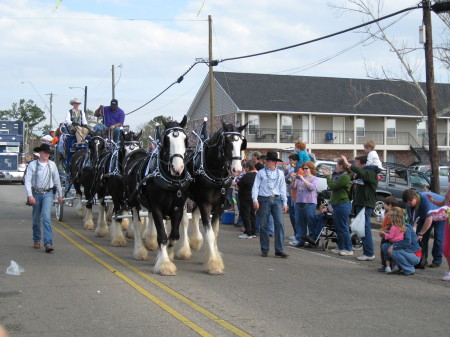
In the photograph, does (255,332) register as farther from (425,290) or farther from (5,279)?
(5,279)

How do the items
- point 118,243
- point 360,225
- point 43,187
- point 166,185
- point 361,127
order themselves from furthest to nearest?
1. point 361,127
2. point 118,243
3. point 43,187
4. point 360,225
5. point 166,185

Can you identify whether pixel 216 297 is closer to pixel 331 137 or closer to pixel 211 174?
pixel 211 174

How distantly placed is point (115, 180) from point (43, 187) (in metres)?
1.81

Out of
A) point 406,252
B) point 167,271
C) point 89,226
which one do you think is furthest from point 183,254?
point 89,226

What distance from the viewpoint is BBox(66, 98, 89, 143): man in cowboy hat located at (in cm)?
1662

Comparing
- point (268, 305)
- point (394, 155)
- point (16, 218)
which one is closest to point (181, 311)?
point (268, 305)

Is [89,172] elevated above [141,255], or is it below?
above

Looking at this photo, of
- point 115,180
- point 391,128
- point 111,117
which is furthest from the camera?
→ point 391,128

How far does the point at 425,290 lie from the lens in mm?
8633

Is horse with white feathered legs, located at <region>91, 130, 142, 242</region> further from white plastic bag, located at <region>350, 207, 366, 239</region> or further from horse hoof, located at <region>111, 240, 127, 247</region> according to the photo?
white plastic bag, located at <region>350, 207, 366, 239</region>

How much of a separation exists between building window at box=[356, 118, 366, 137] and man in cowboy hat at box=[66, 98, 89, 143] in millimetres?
35833

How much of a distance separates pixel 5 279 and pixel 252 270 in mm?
3948

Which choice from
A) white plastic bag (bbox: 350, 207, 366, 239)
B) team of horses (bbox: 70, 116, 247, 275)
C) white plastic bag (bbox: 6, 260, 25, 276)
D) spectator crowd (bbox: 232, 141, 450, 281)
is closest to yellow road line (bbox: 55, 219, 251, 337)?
team of horses (bbox: 70, 116, 247, 275)

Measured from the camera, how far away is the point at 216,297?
25.5ft
